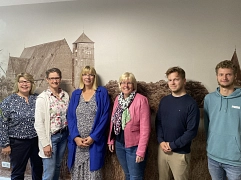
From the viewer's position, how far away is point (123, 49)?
229cm

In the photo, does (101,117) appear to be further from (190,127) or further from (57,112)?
(190,127)

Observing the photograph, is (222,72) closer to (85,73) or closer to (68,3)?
(85,73)

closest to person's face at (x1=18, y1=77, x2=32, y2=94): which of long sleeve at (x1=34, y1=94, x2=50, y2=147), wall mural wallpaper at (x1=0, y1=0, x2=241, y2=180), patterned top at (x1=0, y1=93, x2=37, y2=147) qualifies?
patterned top at (x1=0, y1=93, x2=37, y2=147)

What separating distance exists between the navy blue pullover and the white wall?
1.62 ft

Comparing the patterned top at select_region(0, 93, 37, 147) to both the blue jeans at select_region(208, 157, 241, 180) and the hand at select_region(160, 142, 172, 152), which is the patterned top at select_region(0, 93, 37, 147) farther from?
the blue jeans at select_region(208, 157, 241, 180)

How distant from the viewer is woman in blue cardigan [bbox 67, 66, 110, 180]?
202cm

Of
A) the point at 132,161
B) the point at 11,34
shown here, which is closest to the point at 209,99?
the point at 132,161

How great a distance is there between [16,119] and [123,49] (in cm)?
140

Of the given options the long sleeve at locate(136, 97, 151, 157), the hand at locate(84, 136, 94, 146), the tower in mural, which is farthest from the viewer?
the tower in mural

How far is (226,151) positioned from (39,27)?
2480 millimetres

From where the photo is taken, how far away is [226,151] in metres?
1.61

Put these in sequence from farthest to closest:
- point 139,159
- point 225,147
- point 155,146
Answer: point 155,146, point 139,159, point 225,147

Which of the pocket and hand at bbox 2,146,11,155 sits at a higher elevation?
the pocket

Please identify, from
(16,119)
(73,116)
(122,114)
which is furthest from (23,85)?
(122,114)
